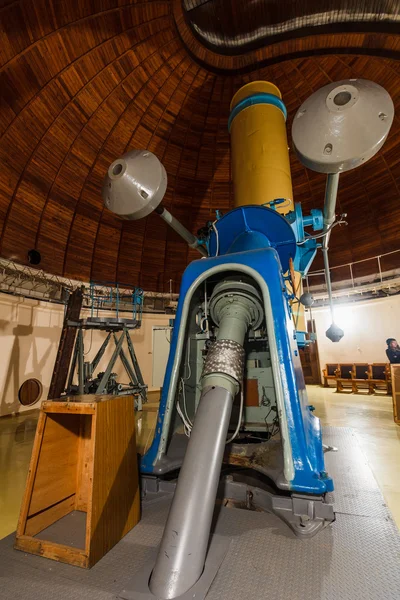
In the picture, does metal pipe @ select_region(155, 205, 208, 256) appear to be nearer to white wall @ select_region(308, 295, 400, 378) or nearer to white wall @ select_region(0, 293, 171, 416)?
white wall @ select_region(0, 293, 171, 416)

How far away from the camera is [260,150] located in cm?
403

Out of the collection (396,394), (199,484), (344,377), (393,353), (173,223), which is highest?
(173,223)

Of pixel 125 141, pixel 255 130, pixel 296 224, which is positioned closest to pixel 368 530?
pixel 296 224

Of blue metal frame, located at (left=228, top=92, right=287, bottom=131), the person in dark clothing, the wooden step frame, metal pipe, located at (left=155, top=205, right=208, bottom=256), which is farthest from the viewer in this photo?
the person in dark clothing

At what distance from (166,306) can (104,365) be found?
2.78m

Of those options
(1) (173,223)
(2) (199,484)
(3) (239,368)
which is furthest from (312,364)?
(2) (199,484)

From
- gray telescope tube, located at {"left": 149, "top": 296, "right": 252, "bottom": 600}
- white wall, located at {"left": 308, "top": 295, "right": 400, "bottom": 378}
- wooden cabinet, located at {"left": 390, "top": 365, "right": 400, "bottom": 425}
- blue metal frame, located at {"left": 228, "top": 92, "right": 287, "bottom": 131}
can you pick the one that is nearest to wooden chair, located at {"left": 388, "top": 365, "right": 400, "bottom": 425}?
wooden cabinet, located at {"left": 390, "top": 365, "right": 400, "bottom": 425}

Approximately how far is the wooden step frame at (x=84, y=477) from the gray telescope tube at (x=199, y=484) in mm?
459

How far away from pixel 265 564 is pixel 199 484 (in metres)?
0.55

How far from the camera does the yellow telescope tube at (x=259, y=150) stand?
3893 mm

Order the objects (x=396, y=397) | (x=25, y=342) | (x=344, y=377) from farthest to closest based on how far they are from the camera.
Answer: (x=344, y=377), (x=25, y=342), (x=396, y=397)

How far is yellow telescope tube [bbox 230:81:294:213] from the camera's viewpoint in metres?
3.89

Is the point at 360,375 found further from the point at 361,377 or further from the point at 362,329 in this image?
the point at 362,329

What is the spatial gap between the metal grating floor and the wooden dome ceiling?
717 cm
